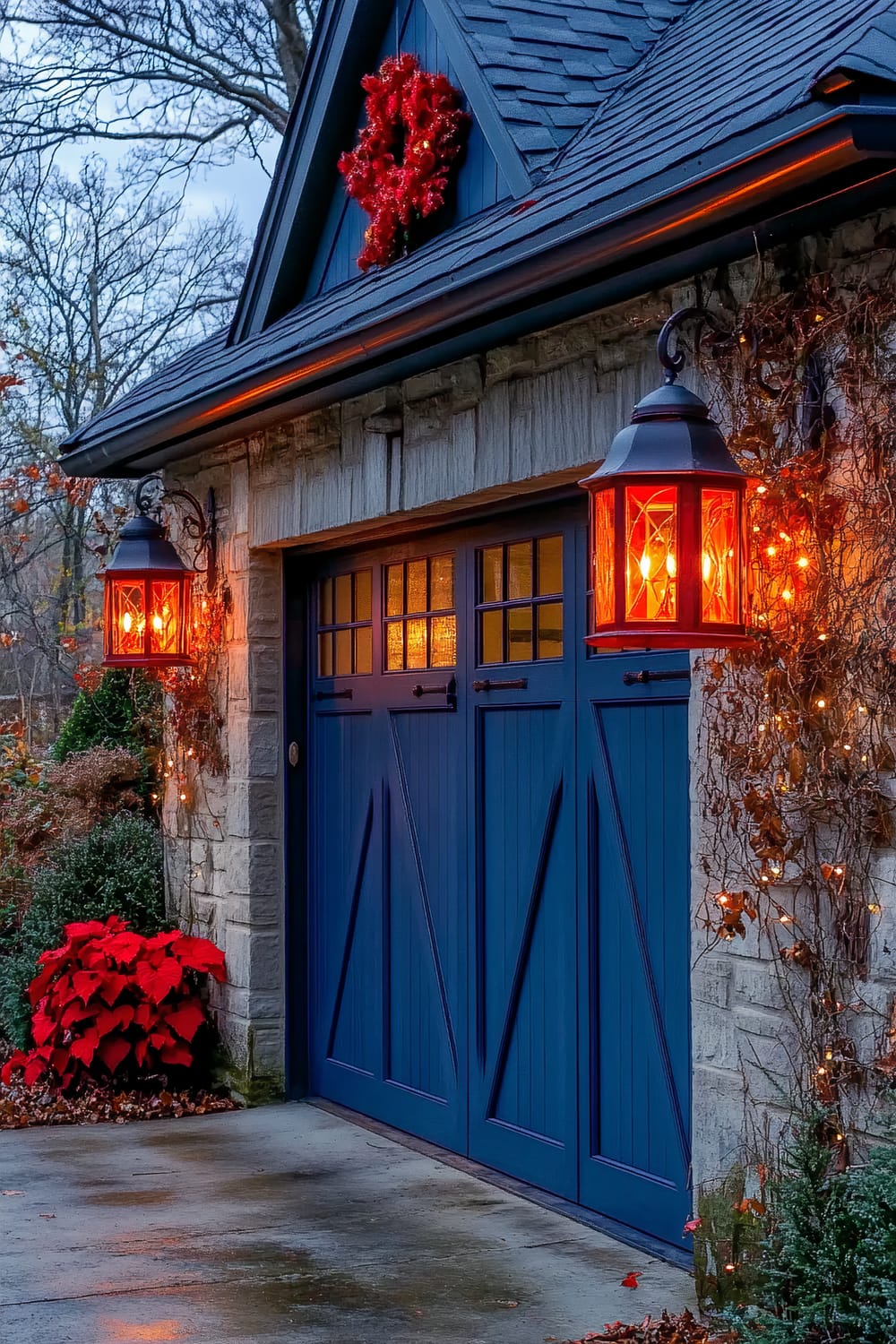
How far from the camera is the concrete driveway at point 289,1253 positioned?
443cm

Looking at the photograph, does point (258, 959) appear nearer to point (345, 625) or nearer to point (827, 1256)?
point (345, 625)

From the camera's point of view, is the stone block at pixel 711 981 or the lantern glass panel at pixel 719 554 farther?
the stone block at pixel 711 981

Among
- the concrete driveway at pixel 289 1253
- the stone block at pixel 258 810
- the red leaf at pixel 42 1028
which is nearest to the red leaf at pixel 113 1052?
the red leaf at pixel 42 1028

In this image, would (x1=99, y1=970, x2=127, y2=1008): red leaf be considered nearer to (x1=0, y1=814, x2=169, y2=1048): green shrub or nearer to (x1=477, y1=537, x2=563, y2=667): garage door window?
(x1=0, y1=814, x2=169, y2=1048): green shrub

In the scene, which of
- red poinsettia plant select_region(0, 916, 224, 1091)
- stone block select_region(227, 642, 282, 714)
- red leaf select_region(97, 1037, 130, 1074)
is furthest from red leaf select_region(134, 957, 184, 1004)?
stone block select_region(227, 642, 282, 714)

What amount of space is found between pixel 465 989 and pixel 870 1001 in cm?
256

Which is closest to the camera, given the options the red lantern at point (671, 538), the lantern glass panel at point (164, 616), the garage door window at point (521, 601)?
the red lantern at point (671, 538)

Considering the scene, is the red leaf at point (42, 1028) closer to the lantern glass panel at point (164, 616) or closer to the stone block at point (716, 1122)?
the lantern glass panel at point (164, 616)

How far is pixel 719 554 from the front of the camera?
3934 millimetres

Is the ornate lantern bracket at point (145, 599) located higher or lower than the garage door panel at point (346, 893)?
higher

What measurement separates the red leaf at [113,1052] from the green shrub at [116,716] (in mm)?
2131

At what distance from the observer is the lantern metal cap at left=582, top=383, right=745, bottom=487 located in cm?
387

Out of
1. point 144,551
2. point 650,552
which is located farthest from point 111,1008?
point 650,552

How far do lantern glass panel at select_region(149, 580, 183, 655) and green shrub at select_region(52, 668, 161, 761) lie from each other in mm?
1441
